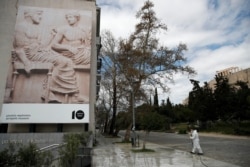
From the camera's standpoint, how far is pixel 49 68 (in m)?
22.6

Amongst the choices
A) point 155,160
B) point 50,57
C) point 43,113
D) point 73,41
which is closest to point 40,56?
point 50,57

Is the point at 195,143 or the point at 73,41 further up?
the point at 73,41

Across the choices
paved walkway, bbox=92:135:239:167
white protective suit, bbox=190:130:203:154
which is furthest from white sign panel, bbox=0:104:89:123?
white protective suit, bbox=190:130:203:154

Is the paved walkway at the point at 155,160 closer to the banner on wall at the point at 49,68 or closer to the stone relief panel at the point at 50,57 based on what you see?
the banner on wall at the point at 49,68

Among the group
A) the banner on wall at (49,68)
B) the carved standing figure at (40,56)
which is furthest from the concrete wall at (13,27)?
the carved standing figure at (40,56)

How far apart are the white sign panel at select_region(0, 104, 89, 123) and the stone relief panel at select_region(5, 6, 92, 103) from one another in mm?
680

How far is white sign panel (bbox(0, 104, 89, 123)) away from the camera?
65.6ft

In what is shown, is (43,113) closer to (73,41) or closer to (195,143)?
(73,41)

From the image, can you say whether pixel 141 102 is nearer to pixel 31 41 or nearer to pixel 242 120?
pixel 31 41

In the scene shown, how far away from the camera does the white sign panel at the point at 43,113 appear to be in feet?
65.6

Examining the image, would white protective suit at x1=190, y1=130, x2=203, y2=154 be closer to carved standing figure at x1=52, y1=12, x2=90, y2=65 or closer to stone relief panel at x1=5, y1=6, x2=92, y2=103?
stone relief panel at x1=5, y1=6, x2=92, y2=103

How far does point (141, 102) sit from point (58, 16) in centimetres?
1155

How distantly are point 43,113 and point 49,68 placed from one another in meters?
4.31

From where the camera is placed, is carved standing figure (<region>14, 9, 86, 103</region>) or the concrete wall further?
the concrete wall
